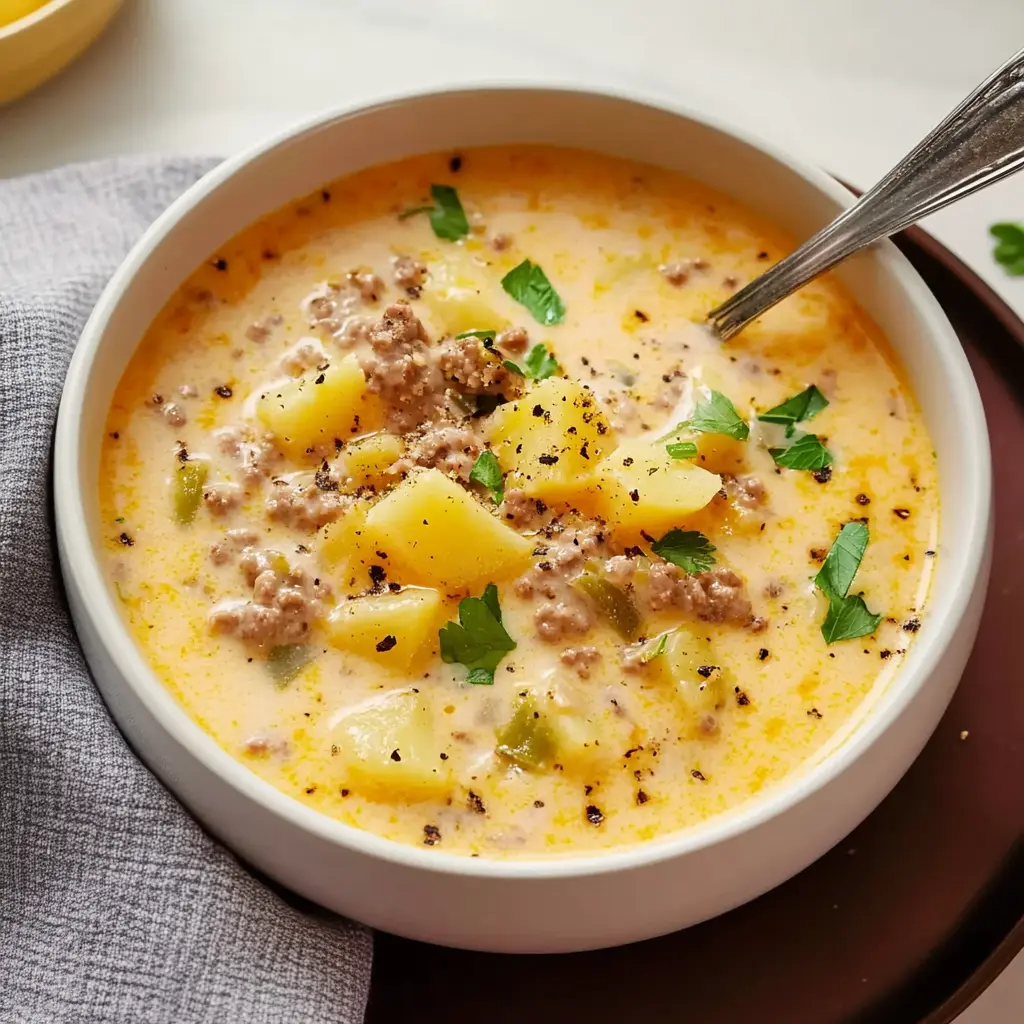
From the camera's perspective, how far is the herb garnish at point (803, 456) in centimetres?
254

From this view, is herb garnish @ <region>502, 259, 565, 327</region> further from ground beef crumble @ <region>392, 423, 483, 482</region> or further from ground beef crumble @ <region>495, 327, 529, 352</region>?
ground beef crumble @ <region>392, 423, 483, 482</region>

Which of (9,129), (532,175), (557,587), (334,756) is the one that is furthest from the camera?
(9,129)

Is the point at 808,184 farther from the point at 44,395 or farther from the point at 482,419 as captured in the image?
the point at 44,395

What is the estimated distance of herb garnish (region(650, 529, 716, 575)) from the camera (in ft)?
7.83

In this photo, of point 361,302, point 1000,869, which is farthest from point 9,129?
point 1000,869

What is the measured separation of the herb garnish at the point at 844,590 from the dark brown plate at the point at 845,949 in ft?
0.72

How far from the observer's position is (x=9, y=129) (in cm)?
348

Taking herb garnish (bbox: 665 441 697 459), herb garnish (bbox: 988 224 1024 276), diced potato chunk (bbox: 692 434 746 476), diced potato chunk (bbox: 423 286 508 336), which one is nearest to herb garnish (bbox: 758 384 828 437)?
diced potato chunk (bbox: 692 434 746 476)

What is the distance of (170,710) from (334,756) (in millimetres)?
287

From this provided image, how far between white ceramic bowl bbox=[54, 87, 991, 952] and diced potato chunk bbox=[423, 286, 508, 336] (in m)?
0.42

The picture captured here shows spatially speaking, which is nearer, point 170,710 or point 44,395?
point 170,710

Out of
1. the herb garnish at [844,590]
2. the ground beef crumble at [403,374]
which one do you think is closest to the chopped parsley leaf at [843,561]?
the herb garnish at [844,590]

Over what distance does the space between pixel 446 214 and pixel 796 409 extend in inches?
34.0

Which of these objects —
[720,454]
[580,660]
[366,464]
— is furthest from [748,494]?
[366,464]
